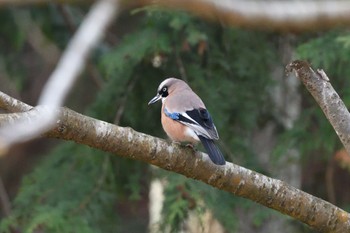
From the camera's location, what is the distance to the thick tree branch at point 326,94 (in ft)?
12.5

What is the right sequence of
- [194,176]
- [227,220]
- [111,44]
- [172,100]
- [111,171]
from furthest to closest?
1. [111,44]
2. [111,171]
3. [227,220]
4. [172,100]
5. [194,176]

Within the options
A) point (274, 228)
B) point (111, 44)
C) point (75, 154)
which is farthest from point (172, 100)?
point (111, 44)

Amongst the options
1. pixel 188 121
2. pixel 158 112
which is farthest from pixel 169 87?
pixel 158 112

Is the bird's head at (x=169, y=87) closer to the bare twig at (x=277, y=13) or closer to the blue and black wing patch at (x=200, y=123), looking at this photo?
the blue and black wing patch at (x=200, y=123)

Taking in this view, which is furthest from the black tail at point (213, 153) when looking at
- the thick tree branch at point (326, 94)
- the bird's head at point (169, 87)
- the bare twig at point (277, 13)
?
the bare twig at point (277, 13)

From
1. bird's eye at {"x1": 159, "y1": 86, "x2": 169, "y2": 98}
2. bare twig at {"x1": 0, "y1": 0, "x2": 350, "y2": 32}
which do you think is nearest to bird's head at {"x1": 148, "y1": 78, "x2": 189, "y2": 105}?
bird's eye at {"x1": 159, "y1": 86, "x2": 169, "y2": 98}

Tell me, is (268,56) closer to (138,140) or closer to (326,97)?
(326,97)

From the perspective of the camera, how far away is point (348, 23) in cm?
147

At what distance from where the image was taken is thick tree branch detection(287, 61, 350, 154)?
3.80 metres

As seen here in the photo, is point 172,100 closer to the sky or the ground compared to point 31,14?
closer to the ground

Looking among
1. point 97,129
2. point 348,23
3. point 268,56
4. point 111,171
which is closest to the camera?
point 348,23

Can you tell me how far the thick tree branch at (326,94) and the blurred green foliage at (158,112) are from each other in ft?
5.09

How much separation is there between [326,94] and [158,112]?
244 centimetres

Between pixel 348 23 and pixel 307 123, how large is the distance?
16.2 ft
